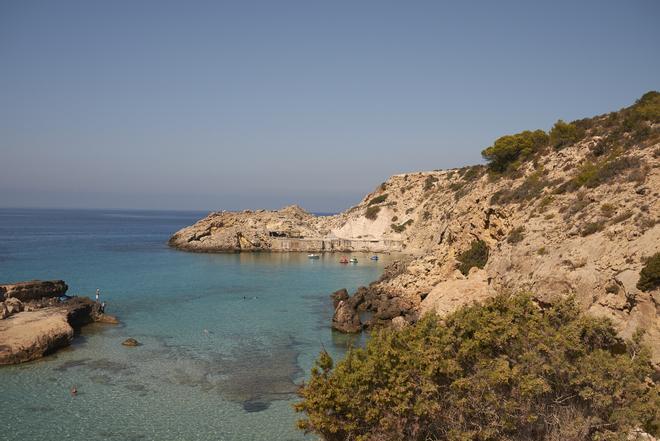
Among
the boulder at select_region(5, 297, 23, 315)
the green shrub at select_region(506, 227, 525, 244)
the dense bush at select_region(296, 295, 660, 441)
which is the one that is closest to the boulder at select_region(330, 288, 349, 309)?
the green shrub at select_region(506, 227, 525, 244)

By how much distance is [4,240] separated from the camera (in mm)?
87375

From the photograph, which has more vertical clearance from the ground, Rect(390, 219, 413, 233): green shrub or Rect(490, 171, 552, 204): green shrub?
Rect(490, 171, 552, 204): green shrub

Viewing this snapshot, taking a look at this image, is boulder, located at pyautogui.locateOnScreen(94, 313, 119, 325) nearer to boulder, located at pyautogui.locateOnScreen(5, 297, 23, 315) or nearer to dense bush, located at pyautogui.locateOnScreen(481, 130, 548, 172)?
boulder, located at pyautogui.locateOnScreen(5, 297, 23, 315)

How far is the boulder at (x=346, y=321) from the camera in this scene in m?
30.9

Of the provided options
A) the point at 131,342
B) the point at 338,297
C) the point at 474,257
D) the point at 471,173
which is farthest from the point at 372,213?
the point at 131,342

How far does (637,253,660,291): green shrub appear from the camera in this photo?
1594cm

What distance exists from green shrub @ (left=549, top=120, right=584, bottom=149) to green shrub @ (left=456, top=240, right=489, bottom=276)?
11557 mm

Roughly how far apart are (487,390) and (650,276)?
7888 mm

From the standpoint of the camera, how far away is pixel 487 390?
12711 millimetres

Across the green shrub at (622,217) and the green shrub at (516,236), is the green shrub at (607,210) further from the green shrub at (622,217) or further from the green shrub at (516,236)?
the green shrub at (516,236)

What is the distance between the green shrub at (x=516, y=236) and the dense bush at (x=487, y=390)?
13.7 m

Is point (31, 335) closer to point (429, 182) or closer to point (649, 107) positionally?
point (649, 107)

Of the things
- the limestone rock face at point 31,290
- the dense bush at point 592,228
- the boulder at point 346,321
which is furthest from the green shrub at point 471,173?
the limestone rock face at point 31,290

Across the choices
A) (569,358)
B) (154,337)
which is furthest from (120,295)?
(569,358)
